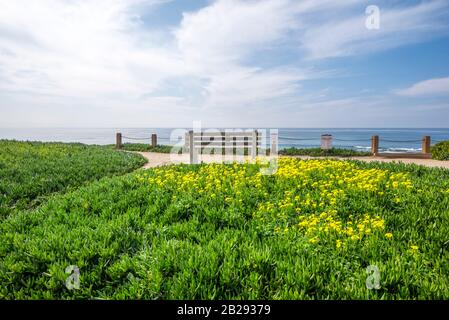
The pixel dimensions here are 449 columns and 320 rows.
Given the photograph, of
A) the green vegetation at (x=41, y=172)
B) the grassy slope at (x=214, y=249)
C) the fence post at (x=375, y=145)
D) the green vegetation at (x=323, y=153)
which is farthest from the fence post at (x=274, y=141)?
the grassy slope at (x=214, y=249)

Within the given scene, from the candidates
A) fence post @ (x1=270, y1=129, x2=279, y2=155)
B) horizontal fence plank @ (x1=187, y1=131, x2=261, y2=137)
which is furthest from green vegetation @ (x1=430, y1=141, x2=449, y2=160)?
horizontal fence plank @ (x1=187, y1=131, x2=261, y2=137)

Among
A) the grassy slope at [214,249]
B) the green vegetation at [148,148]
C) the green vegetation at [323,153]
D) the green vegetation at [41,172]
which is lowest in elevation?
the grassy slope at [214,249]

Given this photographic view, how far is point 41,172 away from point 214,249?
9.02 m

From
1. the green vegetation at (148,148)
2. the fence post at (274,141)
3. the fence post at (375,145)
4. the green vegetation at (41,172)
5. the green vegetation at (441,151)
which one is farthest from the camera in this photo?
the green vegetation at (148,148)

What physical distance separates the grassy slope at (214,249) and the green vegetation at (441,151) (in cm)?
986

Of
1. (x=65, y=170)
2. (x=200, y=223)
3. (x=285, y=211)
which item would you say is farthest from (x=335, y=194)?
(x=65, y=170)

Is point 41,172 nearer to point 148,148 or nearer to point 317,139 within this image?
point 148,148

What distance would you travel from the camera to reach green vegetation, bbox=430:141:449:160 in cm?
1522

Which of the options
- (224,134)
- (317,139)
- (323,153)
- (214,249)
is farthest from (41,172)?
(317,139)

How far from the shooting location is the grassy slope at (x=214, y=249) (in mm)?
3455

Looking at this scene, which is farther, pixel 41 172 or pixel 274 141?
pixel 274 141

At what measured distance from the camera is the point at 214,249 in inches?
168

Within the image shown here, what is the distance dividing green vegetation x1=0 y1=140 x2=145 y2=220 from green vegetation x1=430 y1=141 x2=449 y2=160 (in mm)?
14383

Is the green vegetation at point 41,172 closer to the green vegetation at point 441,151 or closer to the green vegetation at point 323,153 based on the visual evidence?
the green vegetation at point 323,153
